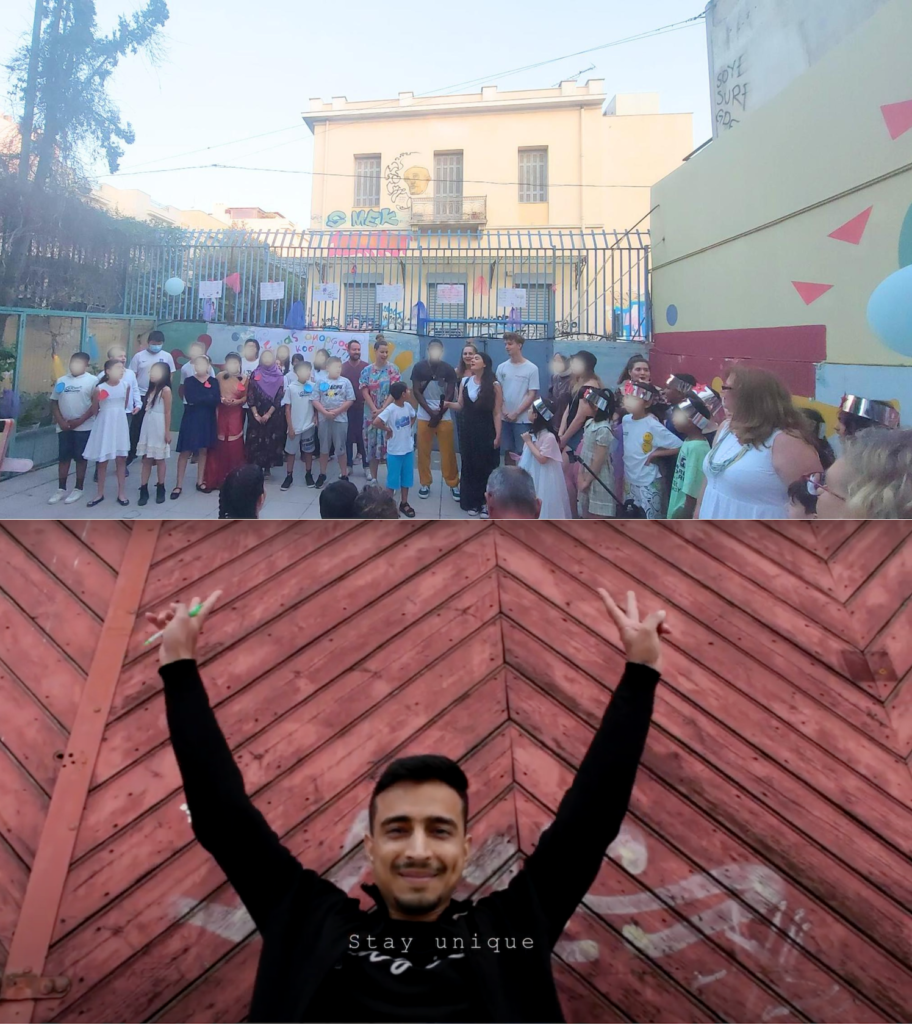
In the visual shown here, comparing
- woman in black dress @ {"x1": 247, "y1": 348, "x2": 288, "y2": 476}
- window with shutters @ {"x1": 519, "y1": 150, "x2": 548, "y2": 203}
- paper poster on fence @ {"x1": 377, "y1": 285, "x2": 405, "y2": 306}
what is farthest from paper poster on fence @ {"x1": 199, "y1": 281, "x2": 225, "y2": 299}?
window with shutters @ {"x1": 519, "y1": 150, "x2": 548, "y2": 203}

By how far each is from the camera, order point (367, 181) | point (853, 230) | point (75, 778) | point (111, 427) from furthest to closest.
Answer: point (367, 181), point (111, 427), point (853, 230), point (75, 778)

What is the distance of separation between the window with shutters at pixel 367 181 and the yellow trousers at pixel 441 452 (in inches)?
30.6

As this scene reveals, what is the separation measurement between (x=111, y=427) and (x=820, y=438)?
7.35 feet

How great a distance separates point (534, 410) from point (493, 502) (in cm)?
33

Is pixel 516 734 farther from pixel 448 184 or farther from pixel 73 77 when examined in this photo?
pixel 73 77

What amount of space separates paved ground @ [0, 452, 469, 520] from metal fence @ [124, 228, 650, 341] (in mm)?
528

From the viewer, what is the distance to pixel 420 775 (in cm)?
140

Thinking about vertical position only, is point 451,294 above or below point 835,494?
above

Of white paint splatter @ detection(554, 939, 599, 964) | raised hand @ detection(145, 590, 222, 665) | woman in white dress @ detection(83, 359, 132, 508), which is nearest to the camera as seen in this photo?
raised hand @ detection(145, 590, 222, 665)

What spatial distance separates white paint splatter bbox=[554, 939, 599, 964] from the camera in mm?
1709

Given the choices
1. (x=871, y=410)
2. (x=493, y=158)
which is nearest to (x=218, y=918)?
(x=871, y=410)

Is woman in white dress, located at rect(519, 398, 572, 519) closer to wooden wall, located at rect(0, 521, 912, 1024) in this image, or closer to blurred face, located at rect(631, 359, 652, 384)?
wooden wall, located at rect(0, 521, 912, 1024)

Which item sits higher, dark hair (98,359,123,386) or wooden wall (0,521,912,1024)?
dark hair (98,359,123,386)

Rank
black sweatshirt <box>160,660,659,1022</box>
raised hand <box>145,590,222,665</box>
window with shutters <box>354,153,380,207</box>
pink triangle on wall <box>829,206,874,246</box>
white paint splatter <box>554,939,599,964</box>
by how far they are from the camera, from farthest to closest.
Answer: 1. window with shutters <box>354,153,380,207</box>
2. pink triangle on wall <box>829,206,874,246</box>
3. white paint splatter <box>554,939,599,964</box>
4. raised hand <box>145,590,222,665</box>
5. black sweatshirt <box>160,660,659,1022</box>
